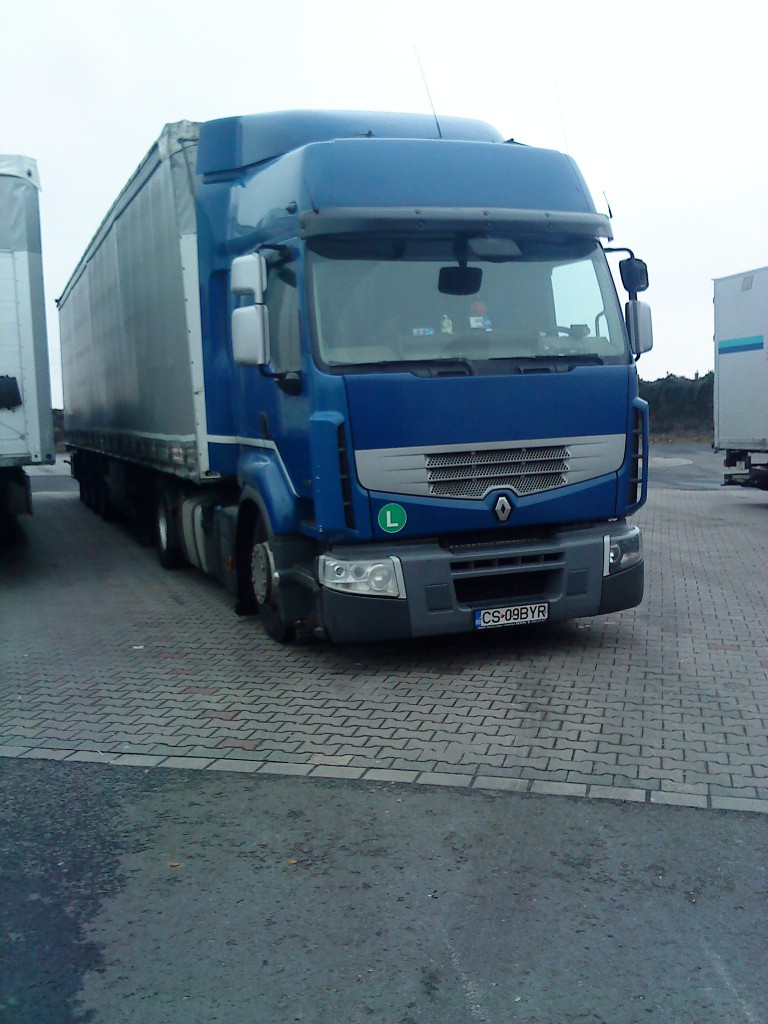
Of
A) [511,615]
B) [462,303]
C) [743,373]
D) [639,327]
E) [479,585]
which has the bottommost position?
[511,615]

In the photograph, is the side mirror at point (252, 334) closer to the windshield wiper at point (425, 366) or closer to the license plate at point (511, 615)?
the windshield wiper at point (425, 366)

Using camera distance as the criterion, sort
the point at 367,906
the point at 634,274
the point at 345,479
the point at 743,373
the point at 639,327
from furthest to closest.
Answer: the point at 743,373, the point at 634,274, the point at 639,327, the point at 345,479, the point at 367,906

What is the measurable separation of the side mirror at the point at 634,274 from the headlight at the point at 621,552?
181 centimetres

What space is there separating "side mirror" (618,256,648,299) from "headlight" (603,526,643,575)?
181 centimetres

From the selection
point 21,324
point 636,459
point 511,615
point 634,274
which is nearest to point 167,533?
point 21,324

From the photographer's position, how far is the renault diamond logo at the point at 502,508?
25.4ft

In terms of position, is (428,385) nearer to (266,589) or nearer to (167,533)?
(266,589)

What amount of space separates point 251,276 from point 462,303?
1475 millimetres

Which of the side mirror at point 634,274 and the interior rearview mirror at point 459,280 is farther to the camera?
the side mirror at point 634,274

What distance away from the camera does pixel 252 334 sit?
799 cm

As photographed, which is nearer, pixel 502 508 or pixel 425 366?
pixel 425 366

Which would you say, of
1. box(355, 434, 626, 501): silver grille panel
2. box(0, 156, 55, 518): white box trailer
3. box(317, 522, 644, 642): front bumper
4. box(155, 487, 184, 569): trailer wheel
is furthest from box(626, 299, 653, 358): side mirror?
box(0, 156, 55, 518): white box trailer

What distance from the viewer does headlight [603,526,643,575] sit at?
8172mm

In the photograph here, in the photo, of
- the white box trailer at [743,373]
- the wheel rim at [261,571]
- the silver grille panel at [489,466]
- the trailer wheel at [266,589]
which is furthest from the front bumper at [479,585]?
the white box trailer at [743,373]
